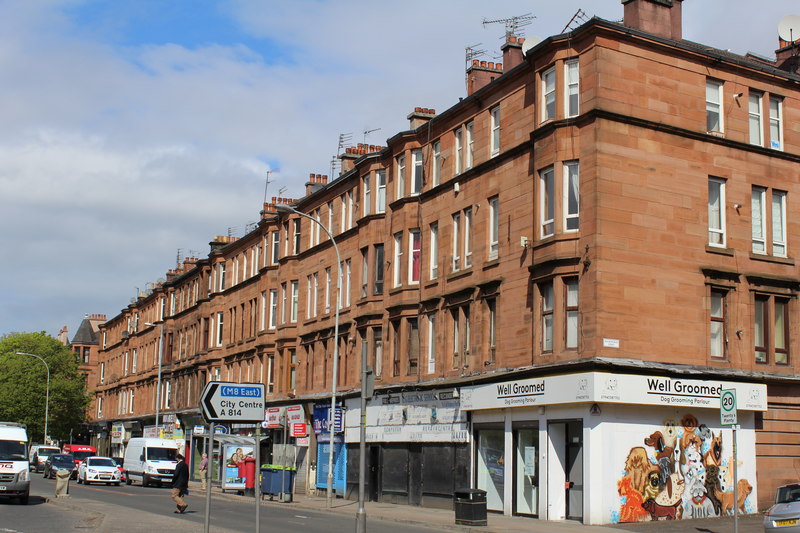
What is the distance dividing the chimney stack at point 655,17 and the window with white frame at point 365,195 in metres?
15.8

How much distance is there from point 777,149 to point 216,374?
40.8 metres

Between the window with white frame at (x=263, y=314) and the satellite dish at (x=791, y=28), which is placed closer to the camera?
the satellite dish at (x=791, y=28)

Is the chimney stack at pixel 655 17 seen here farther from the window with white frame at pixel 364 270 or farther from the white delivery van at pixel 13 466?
the white delivery van at pixel 13 466

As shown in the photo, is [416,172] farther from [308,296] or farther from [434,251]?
[308,296]

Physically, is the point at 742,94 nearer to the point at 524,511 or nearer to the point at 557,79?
the point at 557,79

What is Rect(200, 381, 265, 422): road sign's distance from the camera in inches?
543

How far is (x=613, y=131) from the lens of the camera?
2869cm

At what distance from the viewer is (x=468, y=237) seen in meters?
35.6

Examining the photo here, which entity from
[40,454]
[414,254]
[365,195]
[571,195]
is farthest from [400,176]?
[40,454]

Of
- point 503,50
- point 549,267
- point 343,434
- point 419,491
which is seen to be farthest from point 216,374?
point 549,267

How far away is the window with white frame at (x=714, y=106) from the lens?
1220 inches

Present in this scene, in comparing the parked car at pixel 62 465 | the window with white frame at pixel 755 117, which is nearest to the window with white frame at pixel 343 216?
the window with white frame at pixel 755 117

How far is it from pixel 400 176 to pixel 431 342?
25.3 feet

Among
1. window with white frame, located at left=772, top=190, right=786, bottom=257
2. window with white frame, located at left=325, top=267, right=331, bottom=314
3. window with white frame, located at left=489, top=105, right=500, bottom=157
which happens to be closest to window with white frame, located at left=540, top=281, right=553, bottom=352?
window with white frame, located at left=489, top=105, right=500, bottom=157
